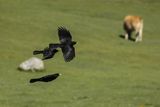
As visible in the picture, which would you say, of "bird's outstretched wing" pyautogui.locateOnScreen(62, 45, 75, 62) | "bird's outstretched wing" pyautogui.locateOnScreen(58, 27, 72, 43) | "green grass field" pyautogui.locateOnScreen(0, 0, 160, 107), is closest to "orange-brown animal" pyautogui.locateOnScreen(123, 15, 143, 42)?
"green grass field" pyautogui.locateOnScreen(0, 0, 160, 107)

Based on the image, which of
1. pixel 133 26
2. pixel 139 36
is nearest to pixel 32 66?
pixel 139 36

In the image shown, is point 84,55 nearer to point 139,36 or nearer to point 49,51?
point 139,36

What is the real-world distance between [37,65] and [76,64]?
12.8ft

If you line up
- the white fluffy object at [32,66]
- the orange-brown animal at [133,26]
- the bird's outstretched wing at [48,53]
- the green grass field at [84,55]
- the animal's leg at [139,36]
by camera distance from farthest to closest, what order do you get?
the orange-brown animal at [133,26] < the animal's leg at [139,36] < the white fluffy object at [32,66] < the green grass field at [84,55] < the bird's outstretched wing at [48,53]

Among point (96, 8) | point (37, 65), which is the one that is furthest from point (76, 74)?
point (96, 8)

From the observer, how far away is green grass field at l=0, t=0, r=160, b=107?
16.7 meters

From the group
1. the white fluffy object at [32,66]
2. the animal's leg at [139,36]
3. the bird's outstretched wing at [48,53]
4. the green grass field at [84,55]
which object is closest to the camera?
the bird's outstretched wing at [48,53]

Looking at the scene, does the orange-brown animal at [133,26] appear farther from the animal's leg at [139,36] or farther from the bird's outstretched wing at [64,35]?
the bird's outstretched wing at [64,35]

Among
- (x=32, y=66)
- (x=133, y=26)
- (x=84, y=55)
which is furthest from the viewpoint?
(x=133, y=26)

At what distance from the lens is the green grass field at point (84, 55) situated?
16688mm

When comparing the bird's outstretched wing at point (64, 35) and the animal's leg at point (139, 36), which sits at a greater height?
the bird's outstretched wing at point (64, 35)

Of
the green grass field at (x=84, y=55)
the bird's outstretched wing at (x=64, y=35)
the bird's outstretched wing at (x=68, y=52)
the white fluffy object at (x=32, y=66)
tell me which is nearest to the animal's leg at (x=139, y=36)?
the green grass field at (x=84, y=55)

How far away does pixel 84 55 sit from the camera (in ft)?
94.7

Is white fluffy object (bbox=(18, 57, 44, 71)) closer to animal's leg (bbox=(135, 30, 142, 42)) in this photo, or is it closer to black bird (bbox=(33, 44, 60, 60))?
animal's leg (bbox=(135, 30, 142, 42))
